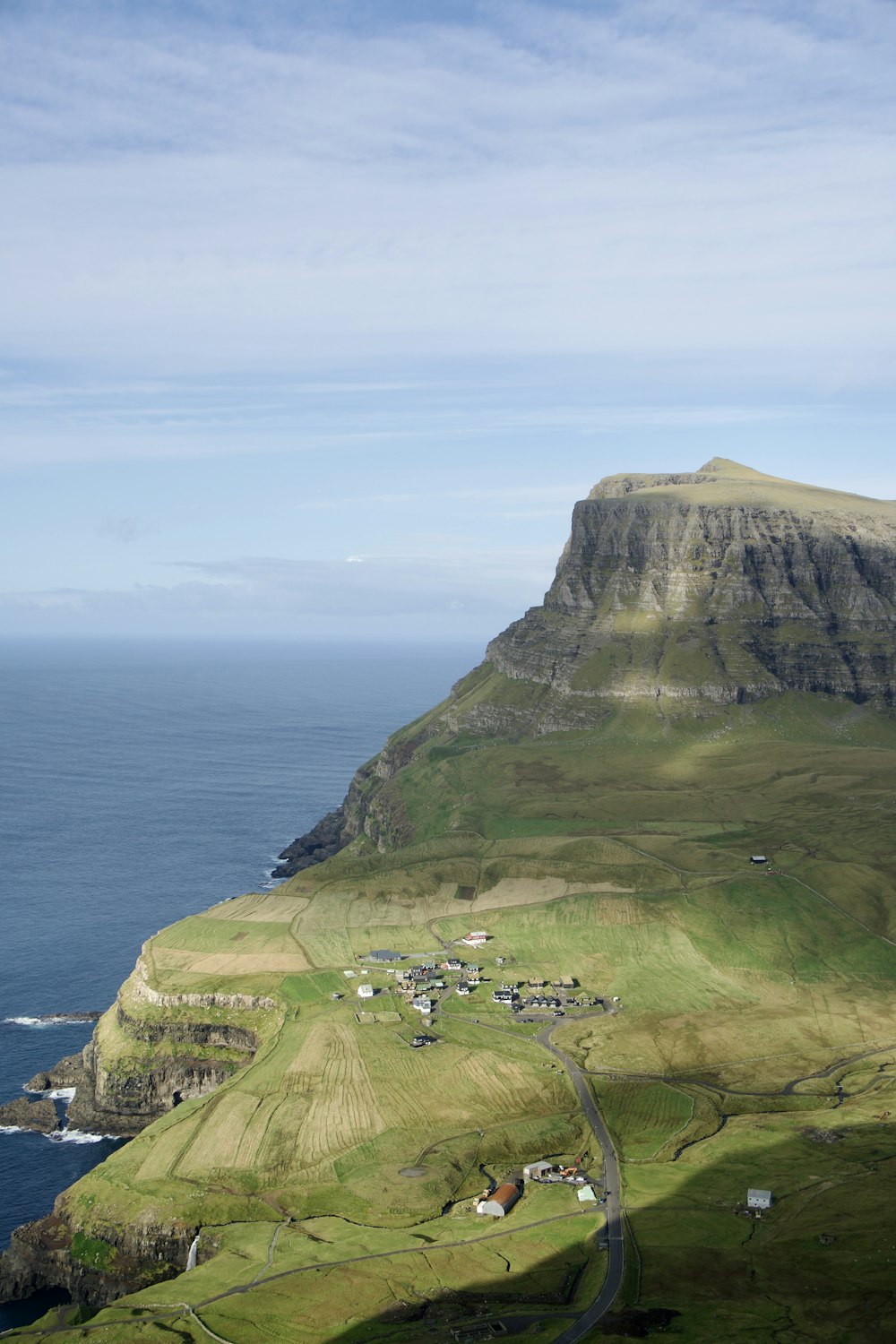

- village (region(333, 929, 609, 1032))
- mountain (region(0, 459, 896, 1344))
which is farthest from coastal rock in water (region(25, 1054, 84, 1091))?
village (region(333, 929, 609, 1032))

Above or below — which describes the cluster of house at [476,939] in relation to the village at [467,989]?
above

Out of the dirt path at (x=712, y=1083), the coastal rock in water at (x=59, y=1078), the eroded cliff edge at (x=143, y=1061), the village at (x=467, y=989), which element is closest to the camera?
the dirt path at (x=712, y=1083)

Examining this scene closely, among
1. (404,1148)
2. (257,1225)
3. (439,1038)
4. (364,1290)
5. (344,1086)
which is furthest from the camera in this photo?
(439,1038)

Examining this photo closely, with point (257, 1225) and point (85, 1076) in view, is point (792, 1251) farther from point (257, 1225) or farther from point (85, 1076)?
point (85, 1076)

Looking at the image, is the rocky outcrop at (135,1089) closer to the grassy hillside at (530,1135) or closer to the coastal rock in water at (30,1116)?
the coastal rock in water at (30,1116)

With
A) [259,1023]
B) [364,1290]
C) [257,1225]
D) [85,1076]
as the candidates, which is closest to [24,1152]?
[85,1076]

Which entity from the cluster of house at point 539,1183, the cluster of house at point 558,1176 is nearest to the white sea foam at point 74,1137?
the cluster of house at point 539,1183

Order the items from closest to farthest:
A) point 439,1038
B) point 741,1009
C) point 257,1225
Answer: point 257,1225, point 439,1038, point 741,1009
